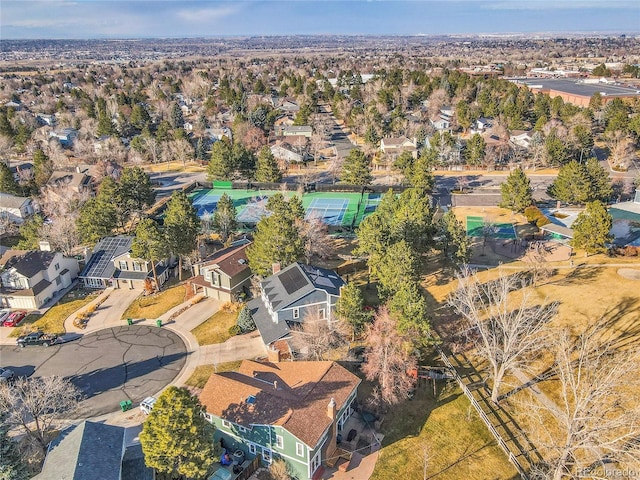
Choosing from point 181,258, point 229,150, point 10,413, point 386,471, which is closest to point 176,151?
point 229,150

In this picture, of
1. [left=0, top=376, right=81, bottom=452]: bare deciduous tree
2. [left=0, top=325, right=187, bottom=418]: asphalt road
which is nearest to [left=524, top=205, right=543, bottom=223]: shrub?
[left=0, top=325, right=187, bottom=418]: asphalt road

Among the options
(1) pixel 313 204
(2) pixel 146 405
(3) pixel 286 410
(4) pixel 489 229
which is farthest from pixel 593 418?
(1) pixel 313 204

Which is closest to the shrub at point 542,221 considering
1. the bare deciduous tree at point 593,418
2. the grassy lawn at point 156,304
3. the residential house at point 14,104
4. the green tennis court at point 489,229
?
the green tennis court at point 489,229

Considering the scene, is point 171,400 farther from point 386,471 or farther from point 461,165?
point 461,165

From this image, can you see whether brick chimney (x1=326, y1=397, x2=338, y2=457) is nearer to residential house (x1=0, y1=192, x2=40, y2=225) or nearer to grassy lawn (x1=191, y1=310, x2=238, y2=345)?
grassy lawn (x1=191, y1=310, x2=238, y2=345)

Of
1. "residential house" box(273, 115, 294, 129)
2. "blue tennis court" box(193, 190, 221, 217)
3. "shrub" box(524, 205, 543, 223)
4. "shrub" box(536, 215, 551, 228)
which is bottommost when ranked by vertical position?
"blue tennis court" box(193, 190, 221, 217)

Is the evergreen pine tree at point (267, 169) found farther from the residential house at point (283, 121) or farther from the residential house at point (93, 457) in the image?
→ the residential house at point (93, 457)
